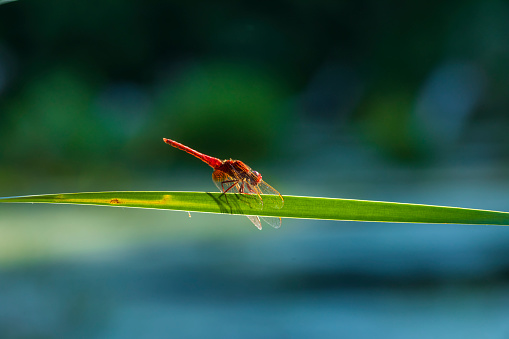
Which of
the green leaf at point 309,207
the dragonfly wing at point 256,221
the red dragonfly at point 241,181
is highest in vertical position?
the red dragonfly at point 241,181

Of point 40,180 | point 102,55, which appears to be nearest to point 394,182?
point 102,55

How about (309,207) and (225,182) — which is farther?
(225,182)

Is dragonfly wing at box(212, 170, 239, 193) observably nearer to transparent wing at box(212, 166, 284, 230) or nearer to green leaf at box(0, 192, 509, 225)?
transparent wing at box(212, 166, 284, 230)

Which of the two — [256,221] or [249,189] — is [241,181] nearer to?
[249,189]

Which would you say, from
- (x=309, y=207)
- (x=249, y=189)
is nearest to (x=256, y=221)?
(x=249, y=189)

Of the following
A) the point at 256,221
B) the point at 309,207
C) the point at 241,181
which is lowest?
the point at 309,207

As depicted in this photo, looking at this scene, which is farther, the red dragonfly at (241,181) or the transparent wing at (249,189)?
the red dragonfly at (241,181)

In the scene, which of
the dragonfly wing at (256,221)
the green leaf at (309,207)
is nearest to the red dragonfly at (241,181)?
the dragonfly wing at (256,221)

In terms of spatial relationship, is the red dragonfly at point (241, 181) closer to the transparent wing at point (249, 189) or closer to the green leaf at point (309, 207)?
the transparent wing at point (249, 189)

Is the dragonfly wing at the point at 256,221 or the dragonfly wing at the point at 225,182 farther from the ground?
the dragonfly wing at the point at 225,182

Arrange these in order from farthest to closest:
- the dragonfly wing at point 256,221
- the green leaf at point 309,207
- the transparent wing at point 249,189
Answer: the dragonfly wing at point 256,221
the transparent wing at point 249,189
the green leaf at point 309,207
